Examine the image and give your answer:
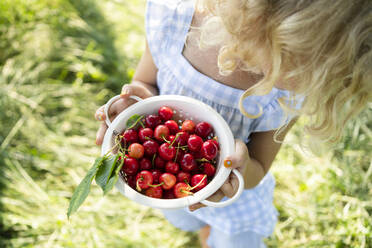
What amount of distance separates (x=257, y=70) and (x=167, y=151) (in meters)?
0.30

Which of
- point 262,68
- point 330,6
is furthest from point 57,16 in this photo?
point 330,6

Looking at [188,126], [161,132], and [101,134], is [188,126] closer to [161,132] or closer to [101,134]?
[161,132]

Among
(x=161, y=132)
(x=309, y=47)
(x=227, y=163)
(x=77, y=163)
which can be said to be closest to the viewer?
(x=309, y=47)

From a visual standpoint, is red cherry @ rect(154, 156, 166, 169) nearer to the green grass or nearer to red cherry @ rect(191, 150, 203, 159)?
red cherry @ rect(191, 150, 203, 159)

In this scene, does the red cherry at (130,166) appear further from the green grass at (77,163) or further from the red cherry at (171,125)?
the green grass at (77,163)

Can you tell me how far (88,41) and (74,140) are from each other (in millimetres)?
728

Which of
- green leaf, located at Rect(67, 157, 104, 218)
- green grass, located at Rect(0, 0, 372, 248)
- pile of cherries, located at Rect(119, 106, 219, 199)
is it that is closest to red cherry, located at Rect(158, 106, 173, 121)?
pile of cherries, located at Rect(119, 106, 219, 199)

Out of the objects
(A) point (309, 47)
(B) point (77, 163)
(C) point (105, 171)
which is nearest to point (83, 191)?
(C) point (105, 171)

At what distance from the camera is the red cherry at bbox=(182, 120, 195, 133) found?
2.67 ft

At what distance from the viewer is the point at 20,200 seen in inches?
57.1

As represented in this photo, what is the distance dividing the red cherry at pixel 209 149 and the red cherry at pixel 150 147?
13 cm

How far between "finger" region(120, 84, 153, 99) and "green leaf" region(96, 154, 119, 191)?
0.69 ft

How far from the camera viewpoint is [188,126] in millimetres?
814

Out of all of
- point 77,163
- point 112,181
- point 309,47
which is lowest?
point 77,163
